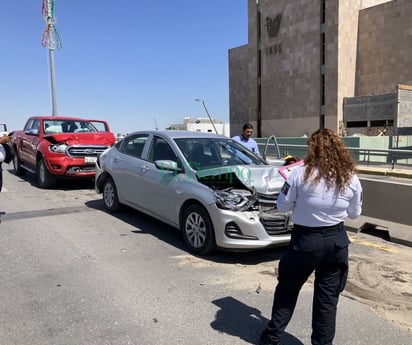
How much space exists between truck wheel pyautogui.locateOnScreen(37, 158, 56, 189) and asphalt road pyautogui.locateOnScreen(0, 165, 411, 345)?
12.0ft

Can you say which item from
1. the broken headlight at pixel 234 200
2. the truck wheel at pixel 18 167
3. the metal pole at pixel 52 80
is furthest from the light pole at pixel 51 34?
the broken headlight at pixel 234 200

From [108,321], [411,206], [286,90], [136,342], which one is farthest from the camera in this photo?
[286,90]

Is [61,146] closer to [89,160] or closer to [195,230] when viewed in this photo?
[89,160]

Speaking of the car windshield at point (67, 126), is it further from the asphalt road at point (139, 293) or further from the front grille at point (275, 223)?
the front grille at point (275, 223)

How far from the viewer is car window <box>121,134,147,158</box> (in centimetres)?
679

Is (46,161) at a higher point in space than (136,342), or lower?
higher

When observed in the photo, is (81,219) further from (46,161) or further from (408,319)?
(408,319)

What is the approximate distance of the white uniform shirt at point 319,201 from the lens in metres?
2.74

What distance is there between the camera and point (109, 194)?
749 cm

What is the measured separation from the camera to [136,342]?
3061 millimetres

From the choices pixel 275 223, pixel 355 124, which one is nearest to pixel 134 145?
pixel 275 223

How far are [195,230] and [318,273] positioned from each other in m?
2.49

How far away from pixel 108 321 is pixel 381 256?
3.73m

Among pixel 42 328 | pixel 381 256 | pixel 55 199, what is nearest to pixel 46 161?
pixel 55 199
